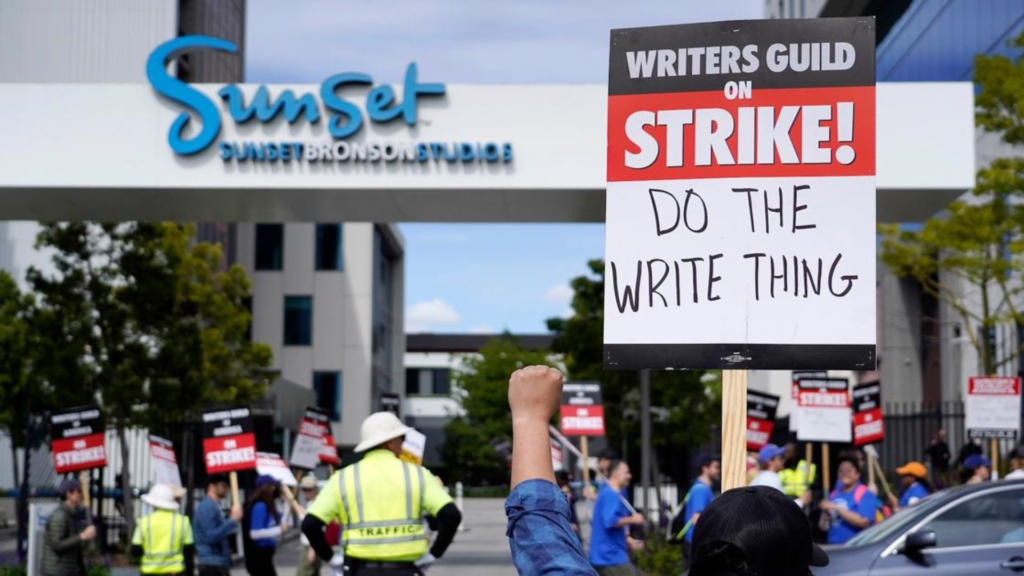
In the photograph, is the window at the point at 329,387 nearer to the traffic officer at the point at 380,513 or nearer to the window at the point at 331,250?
the window at the point at 331,250

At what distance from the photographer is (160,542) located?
1328cm

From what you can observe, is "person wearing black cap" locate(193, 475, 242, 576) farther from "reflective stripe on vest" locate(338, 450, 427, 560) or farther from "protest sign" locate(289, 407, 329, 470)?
Answer: "reflective stripe on vest" locate(338, 450, 427, 560)

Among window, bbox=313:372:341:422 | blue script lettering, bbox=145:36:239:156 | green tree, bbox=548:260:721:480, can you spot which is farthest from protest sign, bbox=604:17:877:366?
window, bbox=313:372:341:422

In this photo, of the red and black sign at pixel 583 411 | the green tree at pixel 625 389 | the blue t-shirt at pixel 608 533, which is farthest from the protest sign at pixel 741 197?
the green tree at pixel 625 389

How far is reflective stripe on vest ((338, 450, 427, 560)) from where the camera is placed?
24.6 feet

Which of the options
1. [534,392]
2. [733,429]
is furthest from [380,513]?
[534,392]

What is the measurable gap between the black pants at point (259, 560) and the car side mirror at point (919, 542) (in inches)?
315

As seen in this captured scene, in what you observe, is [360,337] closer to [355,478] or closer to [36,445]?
[36,445]

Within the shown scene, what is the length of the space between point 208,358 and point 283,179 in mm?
14926

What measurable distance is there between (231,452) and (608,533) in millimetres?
7328

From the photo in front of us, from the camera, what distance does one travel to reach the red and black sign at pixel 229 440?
714 inches

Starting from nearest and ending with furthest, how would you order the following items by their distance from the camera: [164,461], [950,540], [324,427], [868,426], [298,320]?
1. [950,540]
2. [164,461]
3. [868,426]
4. [324,427]
5. [298,320]

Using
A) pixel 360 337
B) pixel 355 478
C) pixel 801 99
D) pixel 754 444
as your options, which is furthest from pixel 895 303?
pixel 801 99

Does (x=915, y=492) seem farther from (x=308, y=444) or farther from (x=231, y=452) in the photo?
(x=308, y=444)
